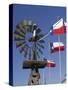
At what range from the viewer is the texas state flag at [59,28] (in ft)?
4.60

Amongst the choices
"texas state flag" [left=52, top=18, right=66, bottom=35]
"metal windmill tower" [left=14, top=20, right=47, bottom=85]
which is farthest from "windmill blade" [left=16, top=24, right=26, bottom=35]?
"texas state flag" [left=52, top=18, right=66, bottom=35]

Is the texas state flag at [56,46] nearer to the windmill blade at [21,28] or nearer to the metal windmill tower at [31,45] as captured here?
the metal windmill tower at [31,45]

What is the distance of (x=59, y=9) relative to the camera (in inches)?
55.8

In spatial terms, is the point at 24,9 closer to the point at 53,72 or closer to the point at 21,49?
the point at 21,49

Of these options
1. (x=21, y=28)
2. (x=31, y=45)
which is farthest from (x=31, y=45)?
(x=21, y=28)

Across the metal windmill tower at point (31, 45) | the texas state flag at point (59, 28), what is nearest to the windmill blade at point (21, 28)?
the metal windmill tower at point (31, 45)

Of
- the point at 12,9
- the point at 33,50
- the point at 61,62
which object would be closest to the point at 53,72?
the point at 61,62

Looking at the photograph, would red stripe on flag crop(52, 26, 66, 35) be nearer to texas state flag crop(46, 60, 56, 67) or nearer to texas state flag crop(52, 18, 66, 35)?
texas state flag crop(52, 18, 66, 35)

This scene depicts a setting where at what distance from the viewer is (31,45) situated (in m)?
1.35

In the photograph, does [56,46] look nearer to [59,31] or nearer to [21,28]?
[59,31]

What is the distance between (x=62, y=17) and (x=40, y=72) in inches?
13.6

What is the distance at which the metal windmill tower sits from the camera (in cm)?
134

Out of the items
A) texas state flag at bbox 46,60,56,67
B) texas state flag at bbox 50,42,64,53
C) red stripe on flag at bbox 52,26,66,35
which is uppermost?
red stripe on flag at bbox 52,26,66,35

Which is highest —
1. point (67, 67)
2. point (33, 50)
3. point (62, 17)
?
point (62, 17)
